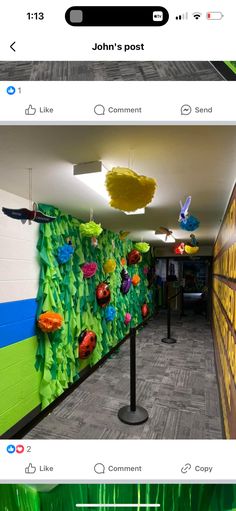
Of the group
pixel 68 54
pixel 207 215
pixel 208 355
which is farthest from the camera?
pixel 208 355

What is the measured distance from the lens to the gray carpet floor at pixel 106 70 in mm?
356

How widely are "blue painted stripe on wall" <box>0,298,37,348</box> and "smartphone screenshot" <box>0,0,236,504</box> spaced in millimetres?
12

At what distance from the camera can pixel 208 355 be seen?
3.30m

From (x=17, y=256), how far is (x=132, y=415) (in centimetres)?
151

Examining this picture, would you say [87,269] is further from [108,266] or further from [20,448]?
[20,448]

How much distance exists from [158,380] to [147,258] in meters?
3.40

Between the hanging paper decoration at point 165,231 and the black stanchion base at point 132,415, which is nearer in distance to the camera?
the black stanchion base at point 132,415

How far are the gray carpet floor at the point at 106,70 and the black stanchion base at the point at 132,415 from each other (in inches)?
80.6

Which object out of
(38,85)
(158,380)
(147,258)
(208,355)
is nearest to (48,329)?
(158,380)

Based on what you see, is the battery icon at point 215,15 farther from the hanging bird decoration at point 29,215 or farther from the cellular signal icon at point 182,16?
the hanging bird decoration at point 29,215

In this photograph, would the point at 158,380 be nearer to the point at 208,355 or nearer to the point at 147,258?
the point at 208,355

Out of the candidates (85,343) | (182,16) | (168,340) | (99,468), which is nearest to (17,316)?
(85,343)

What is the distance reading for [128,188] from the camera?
2.48ft

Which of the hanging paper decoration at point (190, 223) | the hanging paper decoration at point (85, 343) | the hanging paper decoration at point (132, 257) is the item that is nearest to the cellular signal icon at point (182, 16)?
the hanging paper decoration at point (190, 223)
